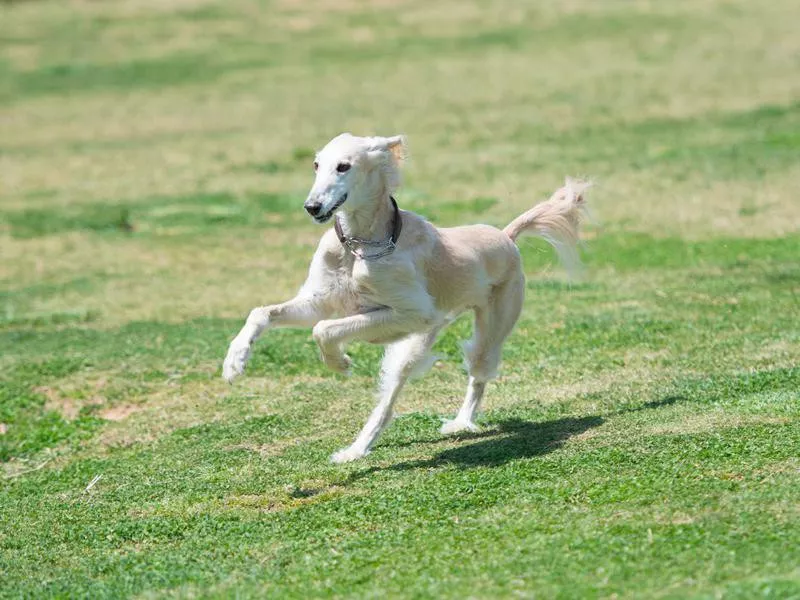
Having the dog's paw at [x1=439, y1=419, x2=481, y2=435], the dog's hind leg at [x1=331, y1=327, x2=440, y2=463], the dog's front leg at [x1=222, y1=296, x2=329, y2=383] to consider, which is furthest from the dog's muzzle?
the dog's paw at [x1=439, y1=419, x2=481, y2=435]

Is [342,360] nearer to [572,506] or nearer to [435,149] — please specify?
[572,506]

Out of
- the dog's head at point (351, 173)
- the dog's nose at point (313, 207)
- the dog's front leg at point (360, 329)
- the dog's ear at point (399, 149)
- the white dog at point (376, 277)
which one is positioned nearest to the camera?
the dog's nose at point (313, 207)

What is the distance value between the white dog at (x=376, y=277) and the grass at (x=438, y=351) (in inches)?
28.4

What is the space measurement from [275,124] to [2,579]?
20827mm

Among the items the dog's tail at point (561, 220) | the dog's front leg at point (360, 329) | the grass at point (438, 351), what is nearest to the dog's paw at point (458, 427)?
the grass at point (438, 351)

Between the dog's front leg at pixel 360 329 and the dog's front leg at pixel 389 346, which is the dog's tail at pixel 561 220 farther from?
the dog's front leg at pixel 360 329

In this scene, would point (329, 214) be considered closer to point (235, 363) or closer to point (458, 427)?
point (235, 363)

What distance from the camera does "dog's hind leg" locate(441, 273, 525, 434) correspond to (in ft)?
31.7

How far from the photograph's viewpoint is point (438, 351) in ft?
39.5

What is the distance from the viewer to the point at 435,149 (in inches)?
918

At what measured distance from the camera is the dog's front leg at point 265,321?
812 centimetres

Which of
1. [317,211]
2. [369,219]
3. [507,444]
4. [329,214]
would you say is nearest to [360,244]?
[369,219]

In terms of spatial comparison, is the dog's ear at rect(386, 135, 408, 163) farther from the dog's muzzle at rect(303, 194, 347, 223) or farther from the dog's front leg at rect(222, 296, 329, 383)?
the dog's front leg at rect(222, 296, 329, 383)

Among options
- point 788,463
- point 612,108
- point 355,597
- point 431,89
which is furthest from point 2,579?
point 431,89
